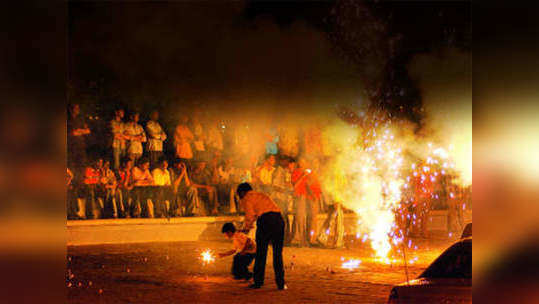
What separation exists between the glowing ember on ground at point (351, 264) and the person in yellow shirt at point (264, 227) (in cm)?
205

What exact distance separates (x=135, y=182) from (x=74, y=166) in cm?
123

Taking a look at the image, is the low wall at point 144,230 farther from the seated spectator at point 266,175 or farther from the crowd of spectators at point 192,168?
the seated spectator at point 266,175

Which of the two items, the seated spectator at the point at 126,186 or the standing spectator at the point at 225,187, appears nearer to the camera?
the seated spectator at the point at 126,186

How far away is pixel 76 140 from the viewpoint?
10906mm

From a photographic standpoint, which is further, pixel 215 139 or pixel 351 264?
pixel 215 139

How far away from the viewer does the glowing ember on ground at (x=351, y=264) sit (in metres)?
8.35

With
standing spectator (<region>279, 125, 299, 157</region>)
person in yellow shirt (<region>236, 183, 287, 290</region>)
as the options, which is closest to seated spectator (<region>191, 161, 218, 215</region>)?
standing spectator (<region>279, 125, 299, 157</region>)

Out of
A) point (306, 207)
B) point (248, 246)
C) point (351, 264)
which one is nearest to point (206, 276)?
point (248, 246)

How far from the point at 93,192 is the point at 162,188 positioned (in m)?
1.41

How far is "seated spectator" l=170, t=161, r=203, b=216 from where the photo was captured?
1156 cm

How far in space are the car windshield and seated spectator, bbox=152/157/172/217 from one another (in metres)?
8.11

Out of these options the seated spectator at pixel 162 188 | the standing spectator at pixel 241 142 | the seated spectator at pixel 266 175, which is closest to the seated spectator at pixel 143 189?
the seated spectator at pixel 162 188

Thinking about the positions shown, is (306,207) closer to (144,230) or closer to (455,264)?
(144,230)

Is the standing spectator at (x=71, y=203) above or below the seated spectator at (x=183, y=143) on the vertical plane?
below
